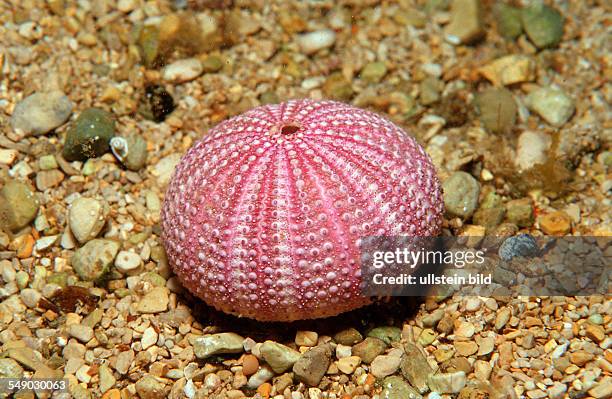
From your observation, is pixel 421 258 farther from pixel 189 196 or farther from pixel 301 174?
pixel 189 196

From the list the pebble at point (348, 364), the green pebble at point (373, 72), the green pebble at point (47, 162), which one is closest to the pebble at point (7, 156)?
the green pebble at point (47, 162)

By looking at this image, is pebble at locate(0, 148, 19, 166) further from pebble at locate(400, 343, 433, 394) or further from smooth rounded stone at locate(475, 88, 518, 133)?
smooth rounded stone at locate(475, 88, 518, 133)

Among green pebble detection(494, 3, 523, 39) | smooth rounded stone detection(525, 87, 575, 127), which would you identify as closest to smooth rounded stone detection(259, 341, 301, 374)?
smooth rounded stone detection(525, 87, 575, 127)

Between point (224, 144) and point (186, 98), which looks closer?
point (224, 144)

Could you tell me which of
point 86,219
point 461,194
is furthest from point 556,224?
point 86,219

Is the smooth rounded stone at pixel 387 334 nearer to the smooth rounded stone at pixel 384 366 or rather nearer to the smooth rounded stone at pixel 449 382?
the smooth rounded stone at pixel 384 366

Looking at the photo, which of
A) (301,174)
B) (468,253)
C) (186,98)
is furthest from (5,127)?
(468,253)
